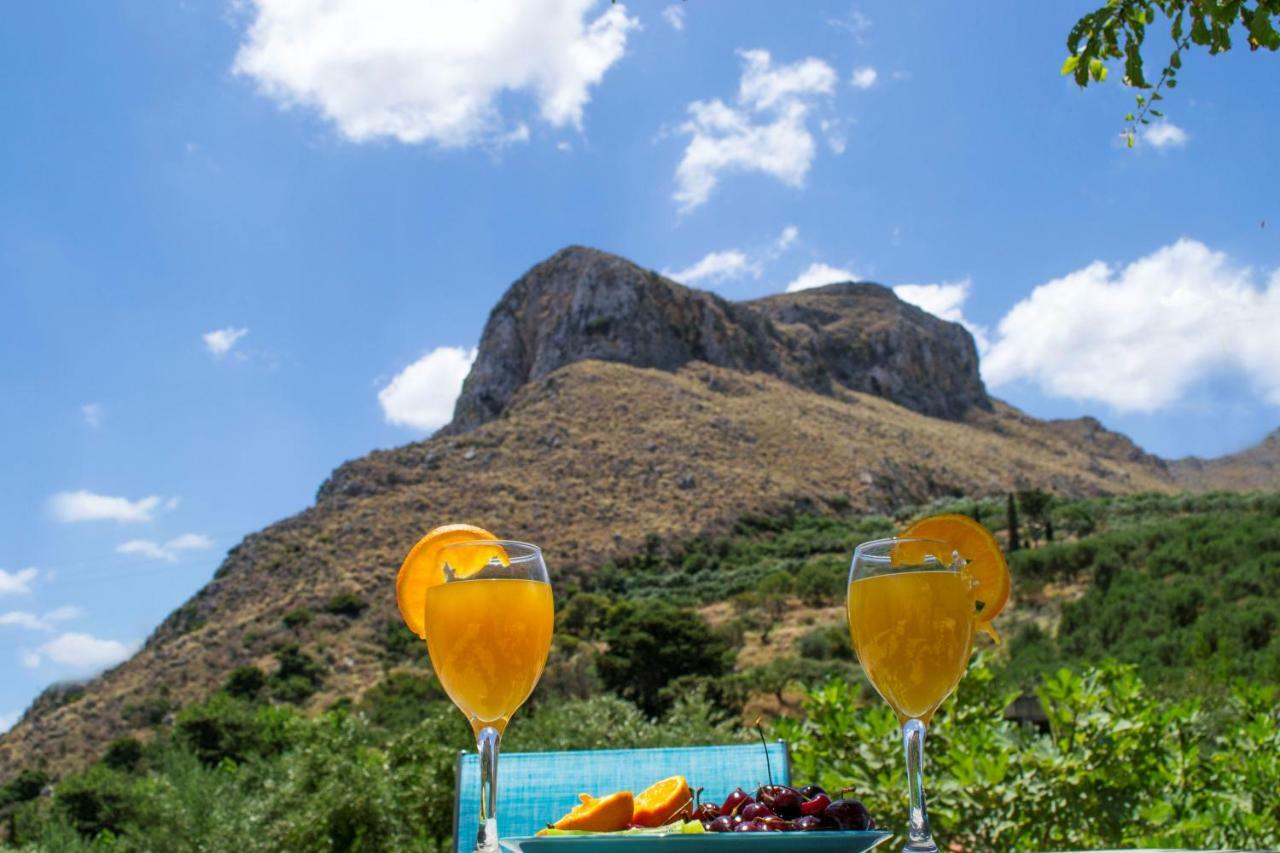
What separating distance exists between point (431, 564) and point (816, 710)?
2.37 metres

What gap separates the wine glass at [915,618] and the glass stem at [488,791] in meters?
0.40

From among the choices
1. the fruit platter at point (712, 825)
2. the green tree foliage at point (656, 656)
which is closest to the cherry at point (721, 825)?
the fruit platter at point (712, 825)

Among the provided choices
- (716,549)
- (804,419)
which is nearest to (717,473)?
(716,549)

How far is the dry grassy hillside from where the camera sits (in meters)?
30.0

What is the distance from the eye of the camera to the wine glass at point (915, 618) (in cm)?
108

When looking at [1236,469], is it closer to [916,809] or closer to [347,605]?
[347,605]

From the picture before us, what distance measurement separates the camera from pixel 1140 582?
59.6 feet

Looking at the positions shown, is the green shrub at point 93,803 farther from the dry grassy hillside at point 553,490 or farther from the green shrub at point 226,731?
A: the dry grassy hillside at point 553,490

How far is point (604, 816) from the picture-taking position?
3.08ft

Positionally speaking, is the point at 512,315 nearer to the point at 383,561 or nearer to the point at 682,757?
the point at 383,561

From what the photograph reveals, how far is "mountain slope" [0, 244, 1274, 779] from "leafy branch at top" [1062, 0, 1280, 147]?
1002 inches

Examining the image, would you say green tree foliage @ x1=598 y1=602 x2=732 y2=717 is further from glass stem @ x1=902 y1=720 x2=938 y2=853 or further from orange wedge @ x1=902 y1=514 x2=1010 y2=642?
glass stem @ x1=902 y1=720 x2=938 y2=853

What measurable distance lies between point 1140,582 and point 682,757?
18.7 meters

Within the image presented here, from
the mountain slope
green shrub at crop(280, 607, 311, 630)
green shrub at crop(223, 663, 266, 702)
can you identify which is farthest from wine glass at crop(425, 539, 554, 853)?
green shrub at crop(280, 607, 311, 630)
